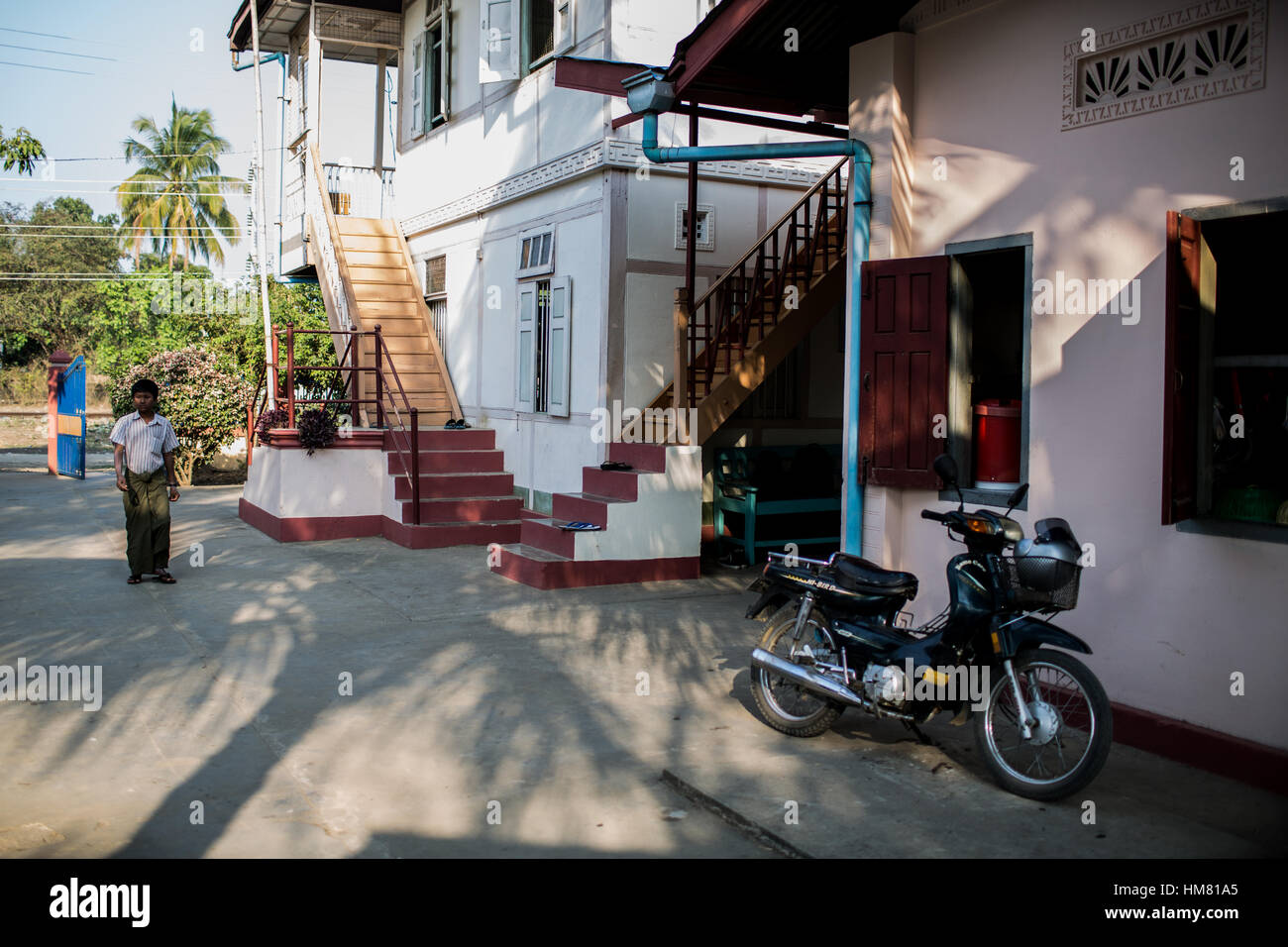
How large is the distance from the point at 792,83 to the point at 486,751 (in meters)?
Answer: 6.57

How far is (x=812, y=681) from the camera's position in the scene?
230 inches

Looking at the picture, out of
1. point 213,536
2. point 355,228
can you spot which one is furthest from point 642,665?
point 355,228

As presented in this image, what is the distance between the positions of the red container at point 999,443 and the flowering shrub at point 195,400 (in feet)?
47.4

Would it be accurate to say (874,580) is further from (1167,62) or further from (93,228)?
(93,228)

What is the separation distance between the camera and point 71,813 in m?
4.86

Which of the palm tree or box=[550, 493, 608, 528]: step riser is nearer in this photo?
box=[550, 493, 608, 528]: step riser

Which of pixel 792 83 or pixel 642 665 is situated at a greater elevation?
pixel 792 83

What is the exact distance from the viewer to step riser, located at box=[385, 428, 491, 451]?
14.2 metres

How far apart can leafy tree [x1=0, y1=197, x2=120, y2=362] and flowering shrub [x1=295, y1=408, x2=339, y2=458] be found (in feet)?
118

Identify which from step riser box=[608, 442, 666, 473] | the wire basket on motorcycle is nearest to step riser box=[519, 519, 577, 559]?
step riser box=[608, 442, 666, 473]

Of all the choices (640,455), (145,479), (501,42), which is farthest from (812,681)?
(501,42)

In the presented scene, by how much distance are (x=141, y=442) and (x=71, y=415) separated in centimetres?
1093

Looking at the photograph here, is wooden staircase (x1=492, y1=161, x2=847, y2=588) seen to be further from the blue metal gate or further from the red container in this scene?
the blue metal gate
